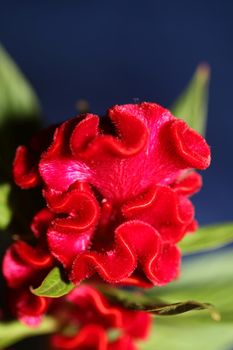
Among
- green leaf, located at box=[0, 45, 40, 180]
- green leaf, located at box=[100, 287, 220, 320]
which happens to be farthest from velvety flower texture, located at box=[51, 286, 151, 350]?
green leaf, located at box=[0, 45, 40, 180]

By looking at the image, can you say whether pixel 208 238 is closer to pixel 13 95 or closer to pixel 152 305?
pixel 152 305

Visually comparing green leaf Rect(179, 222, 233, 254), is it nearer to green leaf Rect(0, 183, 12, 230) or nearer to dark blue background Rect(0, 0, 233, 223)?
green leaf Rect(0, 183, 12, 230)

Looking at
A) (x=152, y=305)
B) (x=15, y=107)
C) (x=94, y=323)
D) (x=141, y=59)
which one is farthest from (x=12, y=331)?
(x=141, y=59)

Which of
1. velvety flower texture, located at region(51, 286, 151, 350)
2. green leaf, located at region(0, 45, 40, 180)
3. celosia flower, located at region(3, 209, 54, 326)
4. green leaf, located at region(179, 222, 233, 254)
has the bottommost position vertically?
velvety flower texture, located at region(51, 286, 151, 350)

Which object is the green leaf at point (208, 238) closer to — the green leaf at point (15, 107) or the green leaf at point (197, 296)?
the green leaf at point (197, 296)

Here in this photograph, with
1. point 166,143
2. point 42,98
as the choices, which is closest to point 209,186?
point 42,98

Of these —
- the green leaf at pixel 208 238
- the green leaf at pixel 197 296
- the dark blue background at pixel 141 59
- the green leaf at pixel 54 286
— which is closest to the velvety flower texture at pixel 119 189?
the green leaf at pixel 54 286
